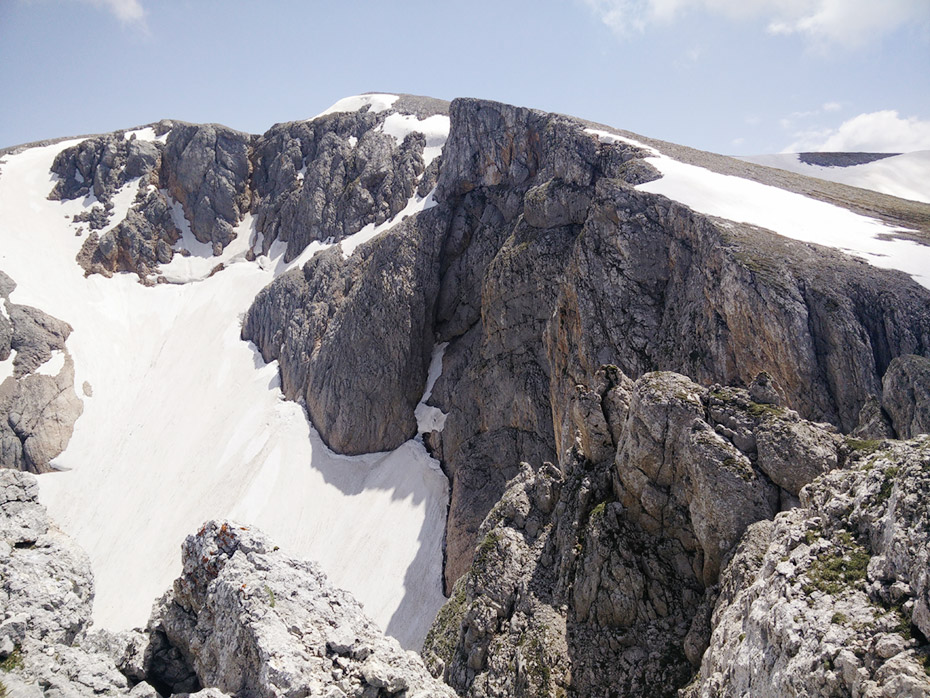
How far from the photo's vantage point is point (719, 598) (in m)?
12.7

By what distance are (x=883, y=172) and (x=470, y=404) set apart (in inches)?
2149

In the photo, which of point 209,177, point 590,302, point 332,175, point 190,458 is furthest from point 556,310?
point 209,177

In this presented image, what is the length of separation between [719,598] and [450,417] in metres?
35.6

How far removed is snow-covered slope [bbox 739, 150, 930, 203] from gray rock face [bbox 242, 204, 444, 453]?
133ft

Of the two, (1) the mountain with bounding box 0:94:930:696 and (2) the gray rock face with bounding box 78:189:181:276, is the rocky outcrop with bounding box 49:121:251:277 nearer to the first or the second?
(2) the gray rock face with bounding box 78:189:181:276

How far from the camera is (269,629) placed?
951cm

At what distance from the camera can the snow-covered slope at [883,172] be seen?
5869 cm

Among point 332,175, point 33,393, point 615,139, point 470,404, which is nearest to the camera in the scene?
point 615,139

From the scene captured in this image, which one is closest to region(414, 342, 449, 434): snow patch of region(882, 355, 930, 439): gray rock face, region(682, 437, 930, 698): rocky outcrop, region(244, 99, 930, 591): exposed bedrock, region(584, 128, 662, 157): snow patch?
region(244, 99, 930, 591): exposed bedrock

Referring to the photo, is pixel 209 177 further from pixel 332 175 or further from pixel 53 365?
pixel 53 365

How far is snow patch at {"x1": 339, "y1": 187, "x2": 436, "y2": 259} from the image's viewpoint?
57019mm

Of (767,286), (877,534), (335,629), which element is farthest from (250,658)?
(767,286)

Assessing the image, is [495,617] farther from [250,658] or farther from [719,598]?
[250,658]

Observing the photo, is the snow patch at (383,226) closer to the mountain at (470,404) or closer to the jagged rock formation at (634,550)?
the mountain at (470,404)
